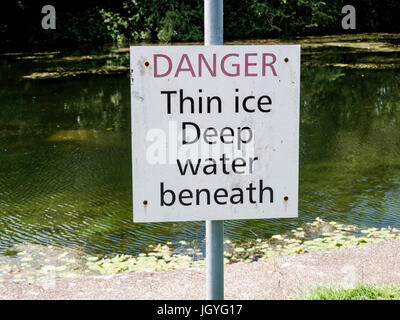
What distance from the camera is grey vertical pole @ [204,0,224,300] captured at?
6.31ft

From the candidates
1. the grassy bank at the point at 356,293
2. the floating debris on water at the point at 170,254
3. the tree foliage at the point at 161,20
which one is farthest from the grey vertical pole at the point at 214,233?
the tree foliage at the point at 161,20

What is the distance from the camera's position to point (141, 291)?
12.1ft

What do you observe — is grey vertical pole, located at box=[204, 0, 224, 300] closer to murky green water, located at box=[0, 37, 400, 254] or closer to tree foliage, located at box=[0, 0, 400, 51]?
murky green water, located at box=[0, 37, 400, 254]

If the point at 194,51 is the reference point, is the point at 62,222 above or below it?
below

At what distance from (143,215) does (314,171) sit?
5.52 metres

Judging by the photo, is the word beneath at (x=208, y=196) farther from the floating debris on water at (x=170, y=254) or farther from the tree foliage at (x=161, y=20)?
the tree foliage at (x=161, y=20)

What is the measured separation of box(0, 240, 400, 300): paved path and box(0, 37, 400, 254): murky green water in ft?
4.03

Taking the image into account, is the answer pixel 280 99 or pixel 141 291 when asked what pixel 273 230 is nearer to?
pixel 141 291

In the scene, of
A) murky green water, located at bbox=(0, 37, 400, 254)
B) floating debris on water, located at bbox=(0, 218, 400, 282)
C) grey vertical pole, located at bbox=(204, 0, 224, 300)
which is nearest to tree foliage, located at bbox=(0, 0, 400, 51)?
murky green water, located at bbox=(0, 37, 400, 254)

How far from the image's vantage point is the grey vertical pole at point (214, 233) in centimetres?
192

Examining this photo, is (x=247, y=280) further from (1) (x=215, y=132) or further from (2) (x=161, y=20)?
(2) (x=161, y=20)

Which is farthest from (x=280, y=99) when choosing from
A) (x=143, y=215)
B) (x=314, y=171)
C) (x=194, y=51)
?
(x=314, y=171)

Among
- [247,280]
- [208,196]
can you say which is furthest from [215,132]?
[247,280]

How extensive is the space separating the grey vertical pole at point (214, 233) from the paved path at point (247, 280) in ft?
4.62
